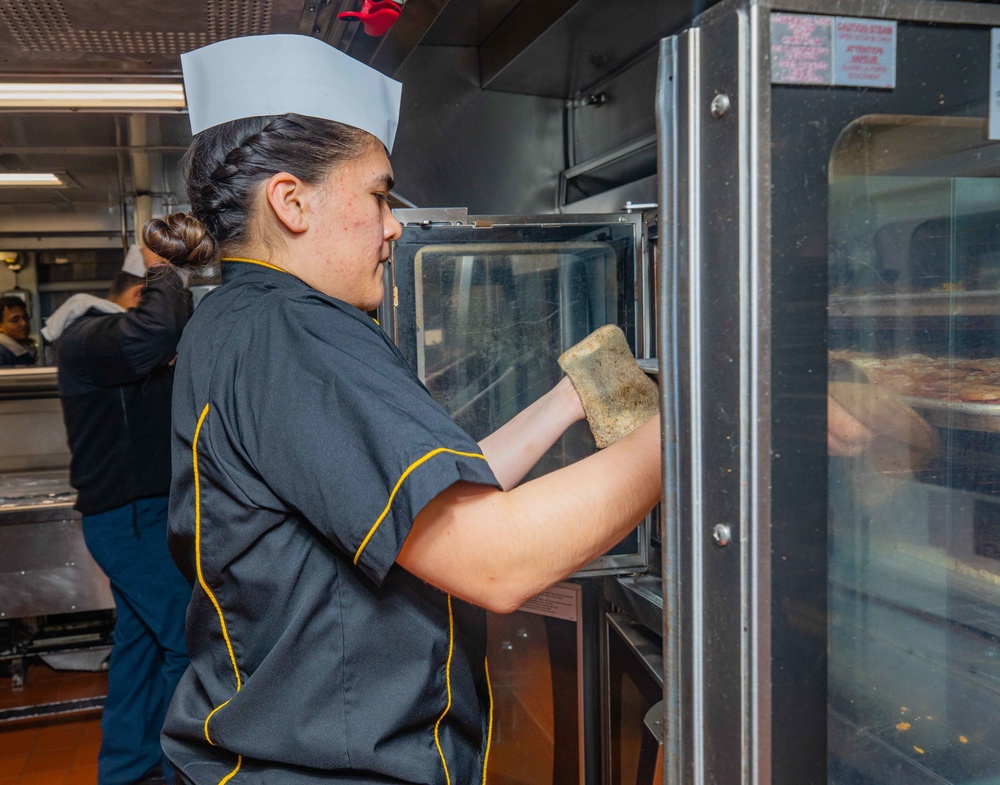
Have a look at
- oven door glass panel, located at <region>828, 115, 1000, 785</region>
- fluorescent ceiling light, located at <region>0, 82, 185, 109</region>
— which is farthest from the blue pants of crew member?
oven door glass panel, located at <region>828, 115, 1000, 785</region>

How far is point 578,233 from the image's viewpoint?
5.86 feet

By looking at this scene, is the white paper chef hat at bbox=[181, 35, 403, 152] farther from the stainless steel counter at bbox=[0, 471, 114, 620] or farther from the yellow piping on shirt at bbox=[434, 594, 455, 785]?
the stainless steel counter at bbox=[0, 471, 114, 620]

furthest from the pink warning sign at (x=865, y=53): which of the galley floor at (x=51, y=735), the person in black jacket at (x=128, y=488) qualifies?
the galley floor at (x=51, y=735)

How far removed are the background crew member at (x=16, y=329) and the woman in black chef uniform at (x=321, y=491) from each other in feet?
11.2

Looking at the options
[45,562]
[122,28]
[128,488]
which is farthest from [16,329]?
[122,28]

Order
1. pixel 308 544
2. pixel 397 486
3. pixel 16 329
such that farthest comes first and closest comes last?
pixel 16 329 → pixel 308 544 → pixel 397 486

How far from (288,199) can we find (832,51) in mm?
635

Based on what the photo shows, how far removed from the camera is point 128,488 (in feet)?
9.25

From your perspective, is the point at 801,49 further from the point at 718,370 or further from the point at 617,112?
the point at 617,112

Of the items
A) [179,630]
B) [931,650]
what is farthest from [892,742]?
[179,630]

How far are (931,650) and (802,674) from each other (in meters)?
0.41

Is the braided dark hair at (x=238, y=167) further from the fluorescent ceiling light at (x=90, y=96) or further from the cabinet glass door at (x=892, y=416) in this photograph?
the fluorescent ceiling light at (x=90, y=96)

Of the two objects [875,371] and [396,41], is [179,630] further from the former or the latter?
[875,371]

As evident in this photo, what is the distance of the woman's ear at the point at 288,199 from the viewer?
39.3 inches
